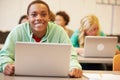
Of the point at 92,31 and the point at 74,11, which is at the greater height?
the point at 74,11

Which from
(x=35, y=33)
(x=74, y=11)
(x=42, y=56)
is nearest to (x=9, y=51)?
(x=35, y=33)

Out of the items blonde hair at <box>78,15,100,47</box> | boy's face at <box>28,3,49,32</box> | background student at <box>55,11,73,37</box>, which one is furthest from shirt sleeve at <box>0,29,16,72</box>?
background student at <box>55,11,73,37</box>

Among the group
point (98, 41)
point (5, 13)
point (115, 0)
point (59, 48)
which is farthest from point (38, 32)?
point (115, 0)

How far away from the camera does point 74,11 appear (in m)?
5.92

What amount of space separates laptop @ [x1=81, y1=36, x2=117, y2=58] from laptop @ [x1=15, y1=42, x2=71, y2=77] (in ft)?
Result: 3.56

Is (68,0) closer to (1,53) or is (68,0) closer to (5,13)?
(5,13)

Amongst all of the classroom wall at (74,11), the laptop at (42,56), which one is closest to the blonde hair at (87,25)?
the laptop at (42,56)

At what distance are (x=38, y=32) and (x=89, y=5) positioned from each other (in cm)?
375

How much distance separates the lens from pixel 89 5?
5922 millimetres

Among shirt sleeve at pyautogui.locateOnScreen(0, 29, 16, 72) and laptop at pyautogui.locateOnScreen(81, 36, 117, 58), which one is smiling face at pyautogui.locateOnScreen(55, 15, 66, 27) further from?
shirt sleeve at pyautogui.locateOnScreen(0, 29, 16, 72)

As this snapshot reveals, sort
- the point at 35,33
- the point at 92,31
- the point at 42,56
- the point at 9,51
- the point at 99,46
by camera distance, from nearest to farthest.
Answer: the point at 42,56 < the point at 9,51 < the point at 35,33 < the point at 99,46 < the point at 92,31

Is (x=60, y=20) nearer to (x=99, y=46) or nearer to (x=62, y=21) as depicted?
(x=62, y=21)

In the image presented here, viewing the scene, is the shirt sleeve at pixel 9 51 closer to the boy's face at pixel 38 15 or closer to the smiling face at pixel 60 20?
the boy's face at pixel 38 15

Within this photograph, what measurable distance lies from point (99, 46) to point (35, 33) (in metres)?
0.92
